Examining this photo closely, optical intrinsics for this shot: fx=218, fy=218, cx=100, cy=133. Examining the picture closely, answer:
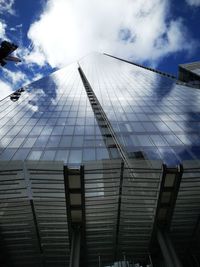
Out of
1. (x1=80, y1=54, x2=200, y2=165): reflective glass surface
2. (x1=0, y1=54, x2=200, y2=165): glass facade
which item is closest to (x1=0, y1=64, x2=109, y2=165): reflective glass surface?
(x1=0, y1=54, x2=200, y2=165): glass facade

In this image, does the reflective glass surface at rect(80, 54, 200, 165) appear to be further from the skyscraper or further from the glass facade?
the skyscraper

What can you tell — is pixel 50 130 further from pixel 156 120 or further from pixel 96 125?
pixel 156 120

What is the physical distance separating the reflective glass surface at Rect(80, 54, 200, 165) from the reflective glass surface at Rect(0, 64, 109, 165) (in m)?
3.37

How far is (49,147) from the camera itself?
71.8 feet

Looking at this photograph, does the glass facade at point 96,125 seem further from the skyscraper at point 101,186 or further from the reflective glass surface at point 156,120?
the skyscraper at point 101,186

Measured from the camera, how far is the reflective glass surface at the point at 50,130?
2070 centimetres

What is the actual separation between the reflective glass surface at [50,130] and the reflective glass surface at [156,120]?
3.37 meters

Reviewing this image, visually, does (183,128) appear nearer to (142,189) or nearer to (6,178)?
(142,189)

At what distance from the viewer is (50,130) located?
26.0 metres

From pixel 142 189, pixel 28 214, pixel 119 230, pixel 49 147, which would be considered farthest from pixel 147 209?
pixel 49 147

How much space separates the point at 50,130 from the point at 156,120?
44.1 ft

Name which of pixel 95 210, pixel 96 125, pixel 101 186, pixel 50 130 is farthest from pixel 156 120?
pixel 95 210

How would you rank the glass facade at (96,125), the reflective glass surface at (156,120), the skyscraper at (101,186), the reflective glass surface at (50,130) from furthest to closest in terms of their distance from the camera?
the reflective glass surface at (156,120), the glass facade at (96,125), the reflective glass surface at (50,130), the skyscraper at (101,186)

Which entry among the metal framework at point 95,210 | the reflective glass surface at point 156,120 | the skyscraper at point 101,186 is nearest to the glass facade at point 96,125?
the reflective glass surface at point 156,120
